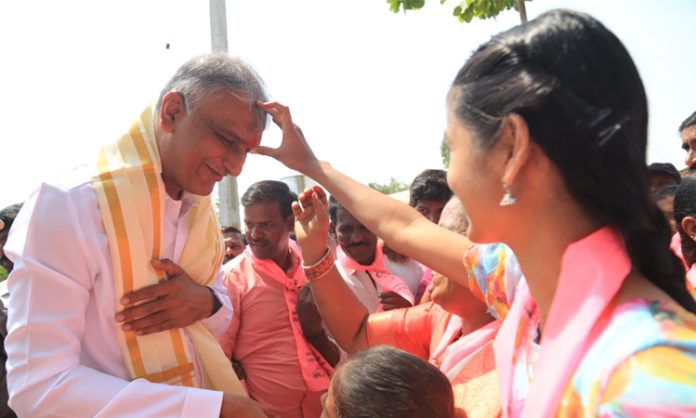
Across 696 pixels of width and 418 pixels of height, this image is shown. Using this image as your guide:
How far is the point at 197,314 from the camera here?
2.19m

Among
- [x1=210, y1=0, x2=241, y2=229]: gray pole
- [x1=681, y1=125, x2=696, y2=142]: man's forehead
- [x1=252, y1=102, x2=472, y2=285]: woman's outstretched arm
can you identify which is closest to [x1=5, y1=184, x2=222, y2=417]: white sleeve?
[x1=252, y1=102, x2=472, y2=285]: woman's outstretched arm

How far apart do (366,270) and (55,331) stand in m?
2.76

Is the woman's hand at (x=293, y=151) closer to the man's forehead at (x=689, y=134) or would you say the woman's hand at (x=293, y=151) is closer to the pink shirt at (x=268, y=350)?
the pink shirt at (x=268, y=350)

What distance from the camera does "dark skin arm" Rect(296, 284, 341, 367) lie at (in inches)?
137

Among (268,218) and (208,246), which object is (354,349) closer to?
(208,246)

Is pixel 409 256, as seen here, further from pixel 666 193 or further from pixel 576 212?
pixel 666 193

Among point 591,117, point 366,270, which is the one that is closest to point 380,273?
point 366,270

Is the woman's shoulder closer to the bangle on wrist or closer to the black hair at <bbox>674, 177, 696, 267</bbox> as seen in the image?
the bangle on wrist

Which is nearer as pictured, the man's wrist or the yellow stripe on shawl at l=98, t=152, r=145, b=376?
the yellow stripe on shawl at l=98, t=152, r=145, b=376

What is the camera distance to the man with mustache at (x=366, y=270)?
399 centimetres

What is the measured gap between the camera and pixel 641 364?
0.87 meters

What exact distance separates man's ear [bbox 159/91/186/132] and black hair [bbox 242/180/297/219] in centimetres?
192

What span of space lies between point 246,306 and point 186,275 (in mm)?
1482

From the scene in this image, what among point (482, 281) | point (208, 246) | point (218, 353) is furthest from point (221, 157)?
point (482, 281)
